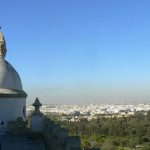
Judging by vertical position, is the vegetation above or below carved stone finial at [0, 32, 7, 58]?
below

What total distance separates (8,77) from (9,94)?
2.27 ft

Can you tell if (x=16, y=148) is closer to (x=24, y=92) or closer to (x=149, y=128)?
(x=24, y=92)

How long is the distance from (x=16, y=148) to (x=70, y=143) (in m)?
3.91

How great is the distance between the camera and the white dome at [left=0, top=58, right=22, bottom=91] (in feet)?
45.9

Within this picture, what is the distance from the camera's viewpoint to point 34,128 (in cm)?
1375

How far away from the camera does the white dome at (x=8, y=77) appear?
45.9 ft

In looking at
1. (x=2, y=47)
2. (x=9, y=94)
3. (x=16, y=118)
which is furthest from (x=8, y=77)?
(x=16, y=118)

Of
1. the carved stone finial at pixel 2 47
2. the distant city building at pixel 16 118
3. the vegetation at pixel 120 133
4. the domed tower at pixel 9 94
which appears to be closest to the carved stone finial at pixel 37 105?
the distant city building at pixel 16 118

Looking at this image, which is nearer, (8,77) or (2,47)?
(8,77)

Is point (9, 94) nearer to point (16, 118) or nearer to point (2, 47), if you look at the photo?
point (16, 118)

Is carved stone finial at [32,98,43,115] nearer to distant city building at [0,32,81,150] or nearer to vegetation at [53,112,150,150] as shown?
distant city building at [0,32,81,150]

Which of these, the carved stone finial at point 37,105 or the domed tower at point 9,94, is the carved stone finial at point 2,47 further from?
the carved stone finial at point 37,105

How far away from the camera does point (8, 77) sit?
14070 mm

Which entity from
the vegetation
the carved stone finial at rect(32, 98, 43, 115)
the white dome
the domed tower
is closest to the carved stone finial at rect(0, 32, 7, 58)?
the domed tower
